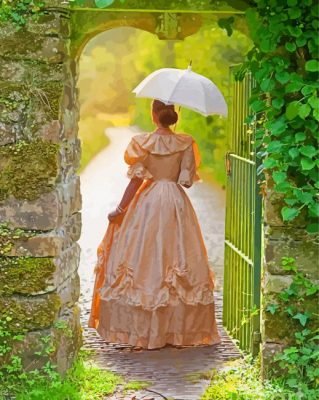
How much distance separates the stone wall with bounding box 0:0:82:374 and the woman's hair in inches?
59.6

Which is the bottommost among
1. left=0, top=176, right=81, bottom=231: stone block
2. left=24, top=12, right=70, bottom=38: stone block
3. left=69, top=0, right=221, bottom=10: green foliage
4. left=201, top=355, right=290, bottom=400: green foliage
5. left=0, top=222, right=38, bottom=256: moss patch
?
left=201, top=355, right=290, bottom=400: green foliage

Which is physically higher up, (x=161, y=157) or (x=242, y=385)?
(x=161, y=157)

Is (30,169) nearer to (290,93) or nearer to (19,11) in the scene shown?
(19,11)

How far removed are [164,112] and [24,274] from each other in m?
2.00

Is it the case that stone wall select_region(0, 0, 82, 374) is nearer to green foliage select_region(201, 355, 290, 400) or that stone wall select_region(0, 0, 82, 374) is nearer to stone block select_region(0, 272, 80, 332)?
stone block select_region(0, 272, 80, 332)

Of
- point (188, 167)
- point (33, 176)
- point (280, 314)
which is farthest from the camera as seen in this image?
point (188, 167)

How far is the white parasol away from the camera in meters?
6.41

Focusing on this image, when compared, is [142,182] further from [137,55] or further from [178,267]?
[137,55]

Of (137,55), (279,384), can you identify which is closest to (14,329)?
(279,384)

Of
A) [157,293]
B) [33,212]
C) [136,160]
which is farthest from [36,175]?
[157,293]

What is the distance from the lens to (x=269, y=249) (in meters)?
5.15

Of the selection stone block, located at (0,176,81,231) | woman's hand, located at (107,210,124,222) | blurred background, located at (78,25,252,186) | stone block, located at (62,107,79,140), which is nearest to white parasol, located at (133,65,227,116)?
woman's hand, located at (107,210,124,222)

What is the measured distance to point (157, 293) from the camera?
636 cm

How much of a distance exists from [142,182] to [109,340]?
1.16m
